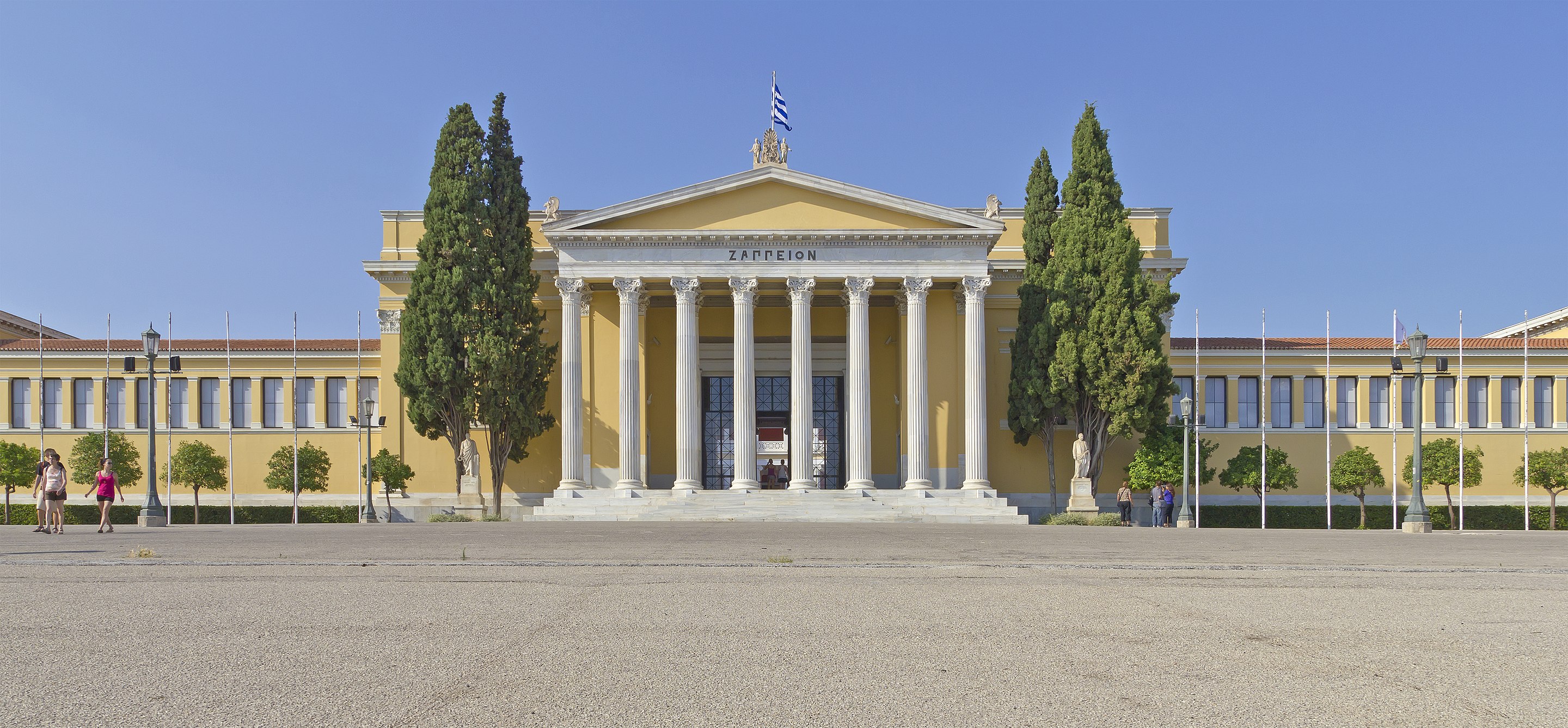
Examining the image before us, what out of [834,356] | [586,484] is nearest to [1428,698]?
[586,484]

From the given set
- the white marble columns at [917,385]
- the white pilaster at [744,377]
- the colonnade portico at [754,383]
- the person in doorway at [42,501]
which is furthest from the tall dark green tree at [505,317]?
the person in doorway at [42,501]

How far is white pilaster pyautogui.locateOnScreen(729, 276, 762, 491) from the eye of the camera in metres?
37.9

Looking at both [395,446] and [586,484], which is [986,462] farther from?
[395,446]

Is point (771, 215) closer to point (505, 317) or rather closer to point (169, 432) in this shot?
point (505, 317)

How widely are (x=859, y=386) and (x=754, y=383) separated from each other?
139 inches

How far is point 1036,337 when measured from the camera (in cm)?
3819

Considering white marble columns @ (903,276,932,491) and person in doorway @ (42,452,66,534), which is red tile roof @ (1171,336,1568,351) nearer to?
white marble columns @ (903,276,932,491)

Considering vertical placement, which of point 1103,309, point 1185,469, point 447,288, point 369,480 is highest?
point 447,288

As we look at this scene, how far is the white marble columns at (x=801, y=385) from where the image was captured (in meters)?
37.4

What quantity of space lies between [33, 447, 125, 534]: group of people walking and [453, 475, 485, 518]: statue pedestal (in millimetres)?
12939

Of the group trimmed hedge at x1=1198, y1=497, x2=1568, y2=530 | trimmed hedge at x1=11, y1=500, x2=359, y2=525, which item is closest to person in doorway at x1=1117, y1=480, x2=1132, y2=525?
trimmed hedge at x1=1198, y1=497, x2=1568, y2=530

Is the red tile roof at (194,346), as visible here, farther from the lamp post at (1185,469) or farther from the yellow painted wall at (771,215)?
the lamp post at (1185,469)

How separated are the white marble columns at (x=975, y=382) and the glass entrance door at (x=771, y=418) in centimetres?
663

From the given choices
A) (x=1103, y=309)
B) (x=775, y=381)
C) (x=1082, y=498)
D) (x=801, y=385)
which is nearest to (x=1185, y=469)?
(x=1082, y=498)
